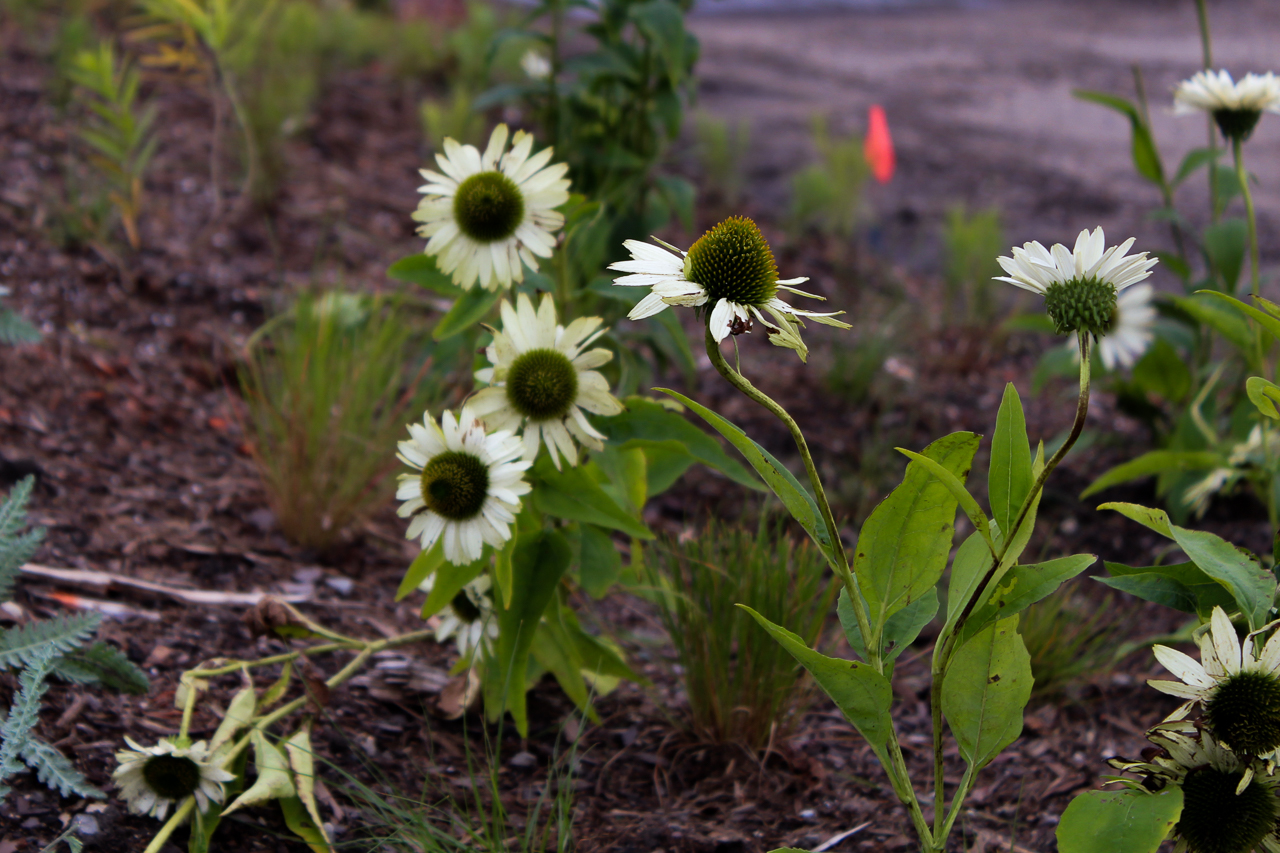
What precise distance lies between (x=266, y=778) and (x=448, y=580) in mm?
379

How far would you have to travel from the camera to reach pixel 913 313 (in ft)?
12.8

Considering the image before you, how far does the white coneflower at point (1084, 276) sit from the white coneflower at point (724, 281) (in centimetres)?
22

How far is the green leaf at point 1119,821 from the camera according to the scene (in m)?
1.04

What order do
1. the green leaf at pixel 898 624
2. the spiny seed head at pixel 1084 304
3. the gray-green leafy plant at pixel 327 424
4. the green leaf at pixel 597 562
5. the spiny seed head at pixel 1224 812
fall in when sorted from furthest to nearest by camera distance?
the gray-green leafy plant at pixel 327 424, the green leaf at pixel 597 562, the green leaf at pixel 898 624, the spiny seed head at pixel 1224 812, the spiny seed head at pixel 1084 304

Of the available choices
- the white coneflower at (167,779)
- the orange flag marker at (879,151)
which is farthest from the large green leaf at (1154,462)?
the orange flag marker at (879,151)

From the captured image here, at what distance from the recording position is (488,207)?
1549mm

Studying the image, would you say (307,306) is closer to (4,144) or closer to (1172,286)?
(4,144)

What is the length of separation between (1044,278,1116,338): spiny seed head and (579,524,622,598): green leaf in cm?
81

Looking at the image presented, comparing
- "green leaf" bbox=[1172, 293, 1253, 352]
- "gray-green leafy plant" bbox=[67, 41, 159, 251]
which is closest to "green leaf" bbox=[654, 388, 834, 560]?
"green leaf" bbox=[1172, 293, 1253, 352]

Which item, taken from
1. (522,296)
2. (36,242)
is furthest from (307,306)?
A: (36,242)

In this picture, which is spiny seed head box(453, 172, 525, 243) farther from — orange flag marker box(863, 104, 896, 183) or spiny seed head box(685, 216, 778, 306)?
orange flag marker box(863, 104, 896, 183)

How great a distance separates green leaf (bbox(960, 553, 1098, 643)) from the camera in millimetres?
1145

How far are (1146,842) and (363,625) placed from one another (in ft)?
4.89

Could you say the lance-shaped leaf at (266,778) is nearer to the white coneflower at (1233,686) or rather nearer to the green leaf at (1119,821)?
the green leaf at (1119,821)
